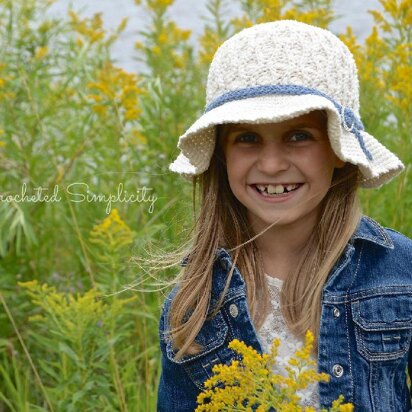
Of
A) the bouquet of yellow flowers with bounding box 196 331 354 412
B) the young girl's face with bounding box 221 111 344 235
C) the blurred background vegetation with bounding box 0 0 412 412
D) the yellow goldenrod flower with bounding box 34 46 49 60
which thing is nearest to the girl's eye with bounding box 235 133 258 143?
the young girl's face with bounding box 221 111 344 235

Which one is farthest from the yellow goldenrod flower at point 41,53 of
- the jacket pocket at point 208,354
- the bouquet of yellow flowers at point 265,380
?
the bouquet of yellow flowers at point 265,380

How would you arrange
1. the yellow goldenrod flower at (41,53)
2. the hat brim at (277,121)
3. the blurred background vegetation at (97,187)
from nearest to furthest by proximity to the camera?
1. the hat brim at (277,121)
2. the blurred background vegetation at (97,187)
3. the yellow goldenrod flower at (41,53)

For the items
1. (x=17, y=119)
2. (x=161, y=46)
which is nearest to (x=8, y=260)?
(x=17, y=119)

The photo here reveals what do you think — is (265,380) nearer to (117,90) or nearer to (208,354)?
(208,354)

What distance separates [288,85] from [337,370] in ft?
1.97

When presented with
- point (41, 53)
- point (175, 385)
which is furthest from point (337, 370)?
point (41, 53)

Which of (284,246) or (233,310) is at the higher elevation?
(284,246)

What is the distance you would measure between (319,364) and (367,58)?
1.75 meters

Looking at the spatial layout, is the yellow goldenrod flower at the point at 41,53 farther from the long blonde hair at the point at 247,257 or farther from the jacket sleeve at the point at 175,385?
the jacket sleeve at the point at 175,385

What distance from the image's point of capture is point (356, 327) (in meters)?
1.99

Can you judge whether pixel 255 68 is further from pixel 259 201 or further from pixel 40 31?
pixel 40 31

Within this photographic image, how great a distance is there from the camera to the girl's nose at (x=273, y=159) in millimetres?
1912

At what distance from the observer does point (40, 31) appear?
3.51 m

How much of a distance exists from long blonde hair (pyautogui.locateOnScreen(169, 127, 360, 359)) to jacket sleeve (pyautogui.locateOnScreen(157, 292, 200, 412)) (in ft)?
0.15
